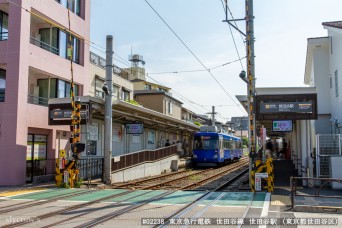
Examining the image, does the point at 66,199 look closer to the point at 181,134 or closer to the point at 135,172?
the point at 135,172

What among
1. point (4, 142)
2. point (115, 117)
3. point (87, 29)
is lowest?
point (4, 142)

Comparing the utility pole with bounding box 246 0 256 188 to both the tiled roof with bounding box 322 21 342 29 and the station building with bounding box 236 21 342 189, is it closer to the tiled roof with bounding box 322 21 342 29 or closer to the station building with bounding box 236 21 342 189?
the station building with bounding box 236 21 342 189

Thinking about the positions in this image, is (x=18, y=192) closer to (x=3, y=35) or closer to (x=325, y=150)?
(x=3, y=35)

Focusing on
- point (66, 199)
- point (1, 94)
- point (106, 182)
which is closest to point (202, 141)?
point (106, 182)

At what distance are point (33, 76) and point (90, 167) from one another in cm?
648

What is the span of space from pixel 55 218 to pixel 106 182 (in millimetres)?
9324

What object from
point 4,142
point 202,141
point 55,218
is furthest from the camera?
point 202,141

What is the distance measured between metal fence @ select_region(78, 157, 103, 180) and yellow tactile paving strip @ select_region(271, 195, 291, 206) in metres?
9.44

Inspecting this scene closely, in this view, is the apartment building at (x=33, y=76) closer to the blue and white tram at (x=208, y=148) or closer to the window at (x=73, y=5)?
the window at (x=73, y=5)

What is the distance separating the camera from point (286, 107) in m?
17.6

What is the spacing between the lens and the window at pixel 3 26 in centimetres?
2052

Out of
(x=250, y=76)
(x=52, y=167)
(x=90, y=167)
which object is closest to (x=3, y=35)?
(x=52, y=167)

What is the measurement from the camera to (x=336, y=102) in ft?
75.7

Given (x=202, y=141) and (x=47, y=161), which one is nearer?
(x=47, y=161)
